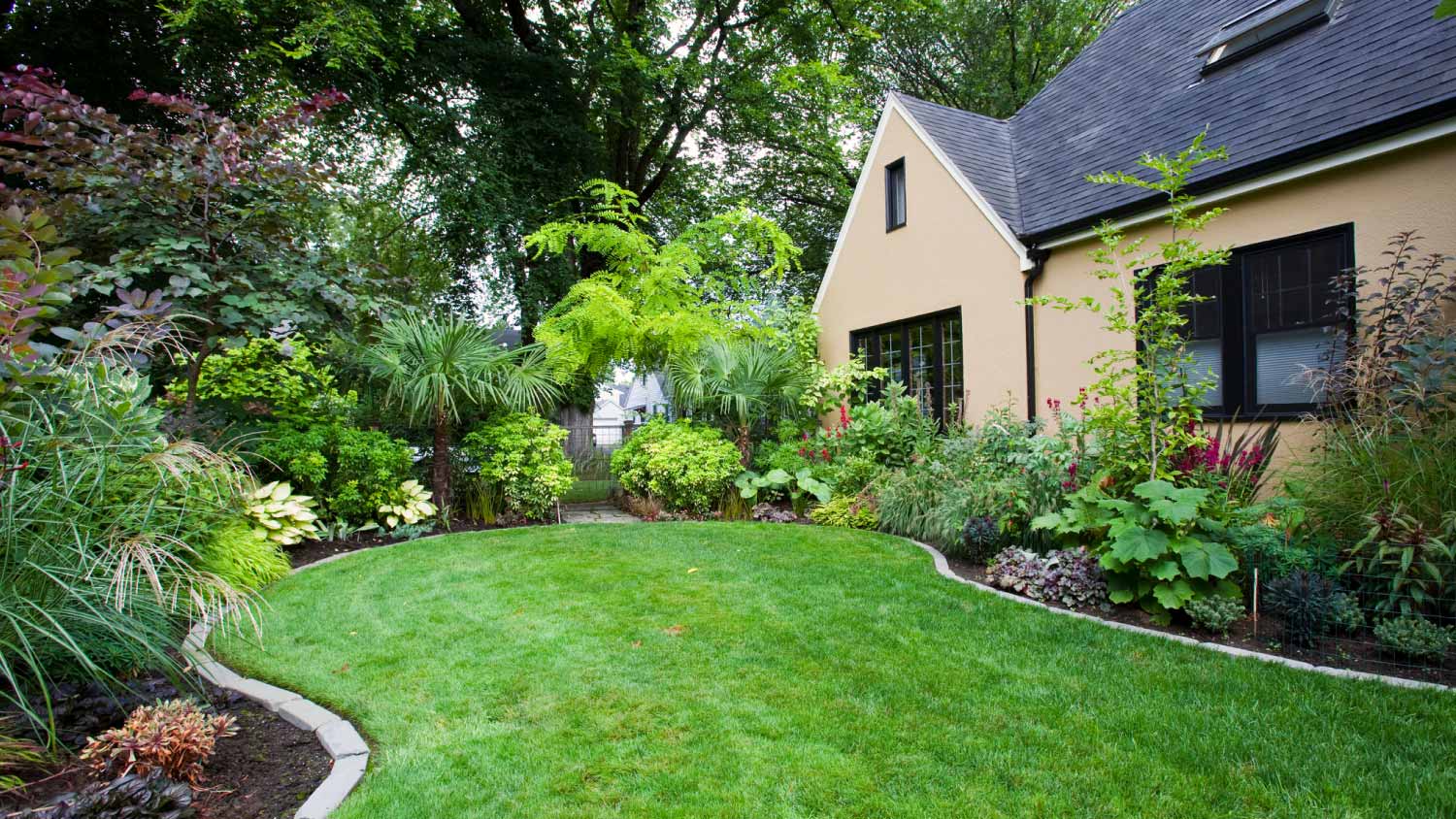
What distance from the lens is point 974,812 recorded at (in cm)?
201

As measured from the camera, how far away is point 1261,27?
6.55 metres

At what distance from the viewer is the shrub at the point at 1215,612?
343 centimetres

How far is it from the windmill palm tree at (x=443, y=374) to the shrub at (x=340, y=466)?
0.47m

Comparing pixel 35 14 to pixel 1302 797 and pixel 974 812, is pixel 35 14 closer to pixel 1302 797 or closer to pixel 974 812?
pixel 974 812

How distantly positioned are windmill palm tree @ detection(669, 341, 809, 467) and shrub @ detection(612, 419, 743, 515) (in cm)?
38

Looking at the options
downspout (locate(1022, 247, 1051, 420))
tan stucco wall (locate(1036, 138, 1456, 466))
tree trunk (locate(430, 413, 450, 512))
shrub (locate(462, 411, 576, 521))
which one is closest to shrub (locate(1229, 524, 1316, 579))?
tan stucco wall (locate(1036, 138, 1456, 466))

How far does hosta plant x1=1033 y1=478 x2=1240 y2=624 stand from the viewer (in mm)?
3557

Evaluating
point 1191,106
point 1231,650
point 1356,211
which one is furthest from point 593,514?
point 1191,106

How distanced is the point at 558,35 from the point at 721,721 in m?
13.8

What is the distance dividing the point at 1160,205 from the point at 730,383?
500cm

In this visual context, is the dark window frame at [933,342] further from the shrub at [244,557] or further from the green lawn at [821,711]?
the shrub at [244,557]

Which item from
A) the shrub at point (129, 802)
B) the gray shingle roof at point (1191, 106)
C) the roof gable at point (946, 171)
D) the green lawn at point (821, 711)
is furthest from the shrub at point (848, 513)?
the shrub at point (129, 802)

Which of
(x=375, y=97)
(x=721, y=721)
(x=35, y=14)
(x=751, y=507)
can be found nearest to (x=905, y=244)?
(x=751, y=507)

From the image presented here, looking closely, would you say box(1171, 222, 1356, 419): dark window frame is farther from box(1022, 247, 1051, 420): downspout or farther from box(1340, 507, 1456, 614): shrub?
box(1340, 507, 1456, 614): shrub
